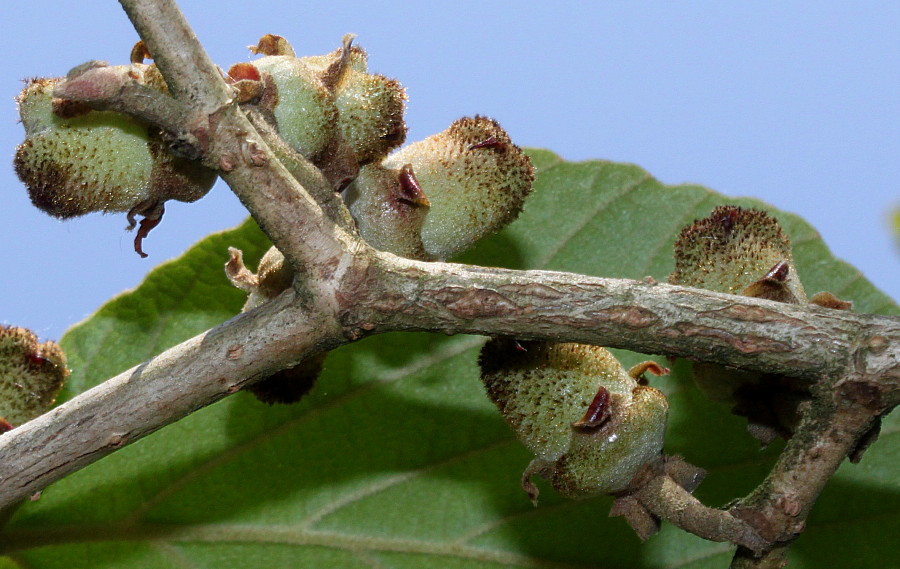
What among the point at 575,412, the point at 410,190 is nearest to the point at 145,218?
the point at 410,190

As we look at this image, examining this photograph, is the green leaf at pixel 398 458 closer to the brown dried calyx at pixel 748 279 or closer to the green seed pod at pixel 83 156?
the brown dried calyx at pixel 748 279

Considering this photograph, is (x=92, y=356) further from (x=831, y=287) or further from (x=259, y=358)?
(x=831, y=287)

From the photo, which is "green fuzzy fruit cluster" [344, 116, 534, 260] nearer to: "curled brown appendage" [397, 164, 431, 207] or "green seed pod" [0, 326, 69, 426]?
"curled brown appendage" [397, 164, 431, 207]

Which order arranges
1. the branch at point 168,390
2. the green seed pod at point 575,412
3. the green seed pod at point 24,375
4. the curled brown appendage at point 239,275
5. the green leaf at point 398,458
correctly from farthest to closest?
the green leaf at point 398,458 < the green seed pod at point 24,375 < the curled brown appendage at point 239,275 < the green seed pod at point 575,412 < the branch at point 168,390

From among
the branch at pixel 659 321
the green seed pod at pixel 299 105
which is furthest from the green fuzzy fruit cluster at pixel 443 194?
the branch at pixel 659 321

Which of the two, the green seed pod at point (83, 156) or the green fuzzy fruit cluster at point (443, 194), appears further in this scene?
the green fuzzy fruit cluster at point (443, 194)

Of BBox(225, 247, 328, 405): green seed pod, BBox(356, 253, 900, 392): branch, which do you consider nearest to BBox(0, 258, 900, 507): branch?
BBox(356, 253, 900, 392): branch

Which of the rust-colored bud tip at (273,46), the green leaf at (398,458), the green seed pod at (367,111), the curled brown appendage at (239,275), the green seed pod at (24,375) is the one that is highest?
the rust-colored bud tip at (273,46)

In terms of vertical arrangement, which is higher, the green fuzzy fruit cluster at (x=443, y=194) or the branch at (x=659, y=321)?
the green fuzzy fruit cluster at (x=443, y=194)
